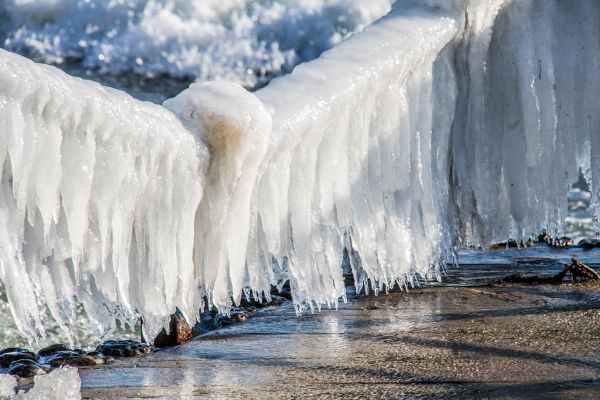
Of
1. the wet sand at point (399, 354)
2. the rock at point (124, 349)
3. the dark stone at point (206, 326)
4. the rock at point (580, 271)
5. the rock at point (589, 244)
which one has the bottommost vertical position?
the wet sand at point (399, 354)

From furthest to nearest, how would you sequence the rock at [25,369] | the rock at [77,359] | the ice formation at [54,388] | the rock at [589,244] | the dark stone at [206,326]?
the rock at [589,244] → the dark stone at [206,326] → the rock at [77,359] → the rock at [25,369] → the ice formation at [54,388]

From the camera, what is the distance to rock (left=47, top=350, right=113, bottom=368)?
4.39 metres

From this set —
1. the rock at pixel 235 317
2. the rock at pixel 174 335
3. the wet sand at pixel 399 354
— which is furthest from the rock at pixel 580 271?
the rock at pixel 174 335

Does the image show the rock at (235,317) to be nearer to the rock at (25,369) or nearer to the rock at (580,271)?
the rock at (25,369)

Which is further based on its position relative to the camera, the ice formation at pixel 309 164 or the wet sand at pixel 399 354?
the wet sand at pixel 399 354

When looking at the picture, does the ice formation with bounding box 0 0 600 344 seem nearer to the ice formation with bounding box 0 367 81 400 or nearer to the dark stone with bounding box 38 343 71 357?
the ice formation with bounding box 0 367 81 400

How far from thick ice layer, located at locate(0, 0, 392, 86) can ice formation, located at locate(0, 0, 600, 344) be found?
1272cm

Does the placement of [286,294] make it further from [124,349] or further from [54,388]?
[54,388]

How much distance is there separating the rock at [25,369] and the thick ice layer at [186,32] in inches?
522

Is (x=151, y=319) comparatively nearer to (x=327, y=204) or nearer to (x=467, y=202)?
(x=327, y=204)

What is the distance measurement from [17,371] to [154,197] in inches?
52.5

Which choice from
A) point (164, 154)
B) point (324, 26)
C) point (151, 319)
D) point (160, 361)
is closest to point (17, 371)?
point (160, 361)

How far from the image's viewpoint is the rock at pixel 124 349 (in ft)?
14.8

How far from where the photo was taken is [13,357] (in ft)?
14.8
